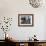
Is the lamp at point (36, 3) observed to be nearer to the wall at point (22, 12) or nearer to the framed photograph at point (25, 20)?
the wall at point (22, 12)

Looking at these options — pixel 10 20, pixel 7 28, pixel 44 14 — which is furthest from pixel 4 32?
pixel 44 14

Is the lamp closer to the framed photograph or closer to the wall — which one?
the wall

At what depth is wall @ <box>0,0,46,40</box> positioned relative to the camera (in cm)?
469

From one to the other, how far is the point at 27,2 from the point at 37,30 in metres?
1.07

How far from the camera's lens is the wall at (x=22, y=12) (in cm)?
469

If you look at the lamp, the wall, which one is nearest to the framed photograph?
the wall

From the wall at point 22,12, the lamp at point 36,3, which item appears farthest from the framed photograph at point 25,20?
the lamp at point 36,3

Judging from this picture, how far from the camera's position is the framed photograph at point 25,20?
472 centimetres

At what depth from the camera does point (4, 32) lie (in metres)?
4.68

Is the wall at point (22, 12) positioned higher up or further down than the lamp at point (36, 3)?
further down

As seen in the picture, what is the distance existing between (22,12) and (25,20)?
1.01 feet

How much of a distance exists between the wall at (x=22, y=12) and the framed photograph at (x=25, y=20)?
0.11m

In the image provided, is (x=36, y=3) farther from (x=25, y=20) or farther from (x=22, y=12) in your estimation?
(x=25, y=20)

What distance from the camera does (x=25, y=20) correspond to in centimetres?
475
